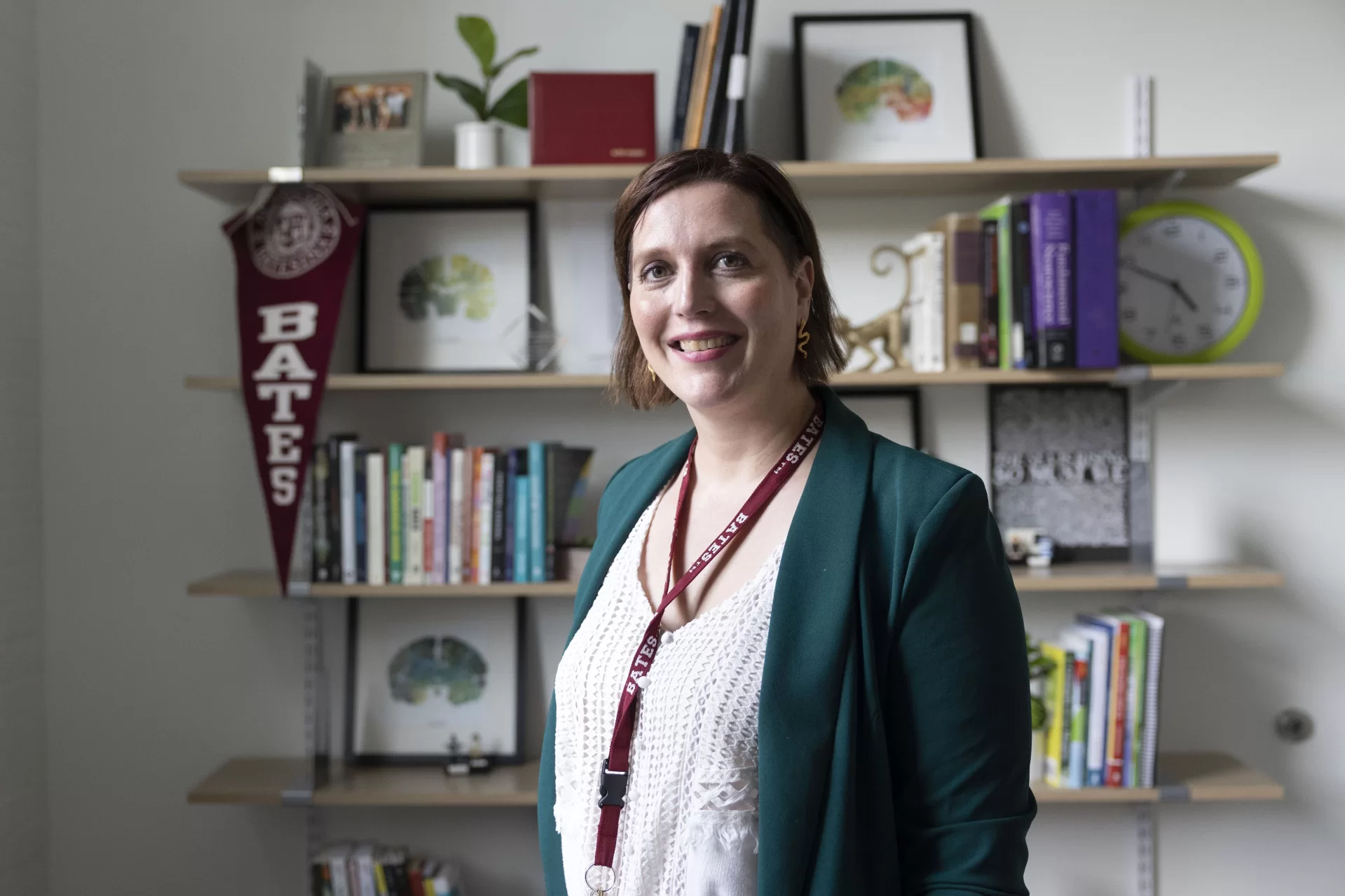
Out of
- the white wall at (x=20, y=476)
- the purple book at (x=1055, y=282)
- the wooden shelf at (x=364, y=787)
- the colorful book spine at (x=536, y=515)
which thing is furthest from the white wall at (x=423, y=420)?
the purple book at (x=1055, y=282)

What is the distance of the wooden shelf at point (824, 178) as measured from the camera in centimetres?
223

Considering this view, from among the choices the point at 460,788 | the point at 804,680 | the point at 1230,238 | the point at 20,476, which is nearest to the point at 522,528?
the point at 460,788

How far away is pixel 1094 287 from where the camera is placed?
2188 mm

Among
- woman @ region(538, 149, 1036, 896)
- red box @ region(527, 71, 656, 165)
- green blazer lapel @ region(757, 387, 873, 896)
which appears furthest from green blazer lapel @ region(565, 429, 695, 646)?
red box @ region(527, 71, 656, 165)

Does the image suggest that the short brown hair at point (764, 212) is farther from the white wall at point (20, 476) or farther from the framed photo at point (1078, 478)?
the white wall at point (20, 476)

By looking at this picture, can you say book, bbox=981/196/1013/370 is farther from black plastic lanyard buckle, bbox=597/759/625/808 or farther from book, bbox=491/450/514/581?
black plastic lanyard buckle, bbox=597/759/625/808

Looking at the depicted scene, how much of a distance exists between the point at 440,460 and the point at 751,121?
998 millimetres

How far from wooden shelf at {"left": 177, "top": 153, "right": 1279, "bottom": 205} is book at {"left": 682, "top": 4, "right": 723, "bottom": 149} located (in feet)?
0.47

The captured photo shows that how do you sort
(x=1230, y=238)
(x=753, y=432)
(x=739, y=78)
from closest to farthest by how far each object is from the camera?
(x=753, y=432), (x=739, y=78), (x=1230, y=238)

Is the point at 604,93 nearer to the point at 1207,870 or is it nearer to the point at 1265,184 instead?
the point at 1265,184

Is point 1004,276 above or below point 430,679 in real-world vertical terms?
above

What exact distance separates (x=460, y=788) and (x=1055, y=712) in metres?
1.22

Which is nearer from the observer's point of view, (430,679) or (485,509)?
(485,509)

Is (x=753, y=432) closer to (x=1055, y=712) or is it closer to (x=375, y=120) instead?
(x=1055, y=712)
